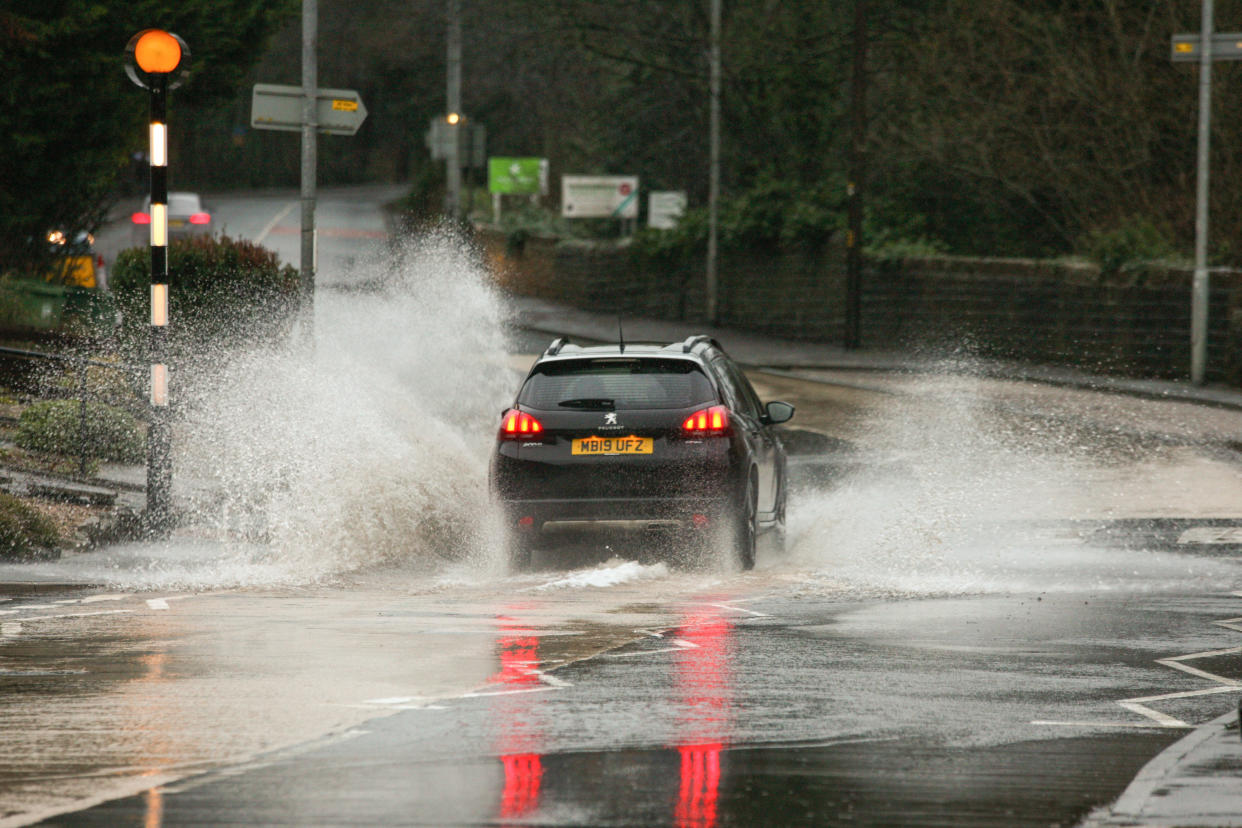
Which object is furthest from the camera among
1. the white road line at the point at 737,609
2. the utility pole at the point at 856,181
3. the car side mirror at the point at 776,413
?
the utility pole at the point at 856,181

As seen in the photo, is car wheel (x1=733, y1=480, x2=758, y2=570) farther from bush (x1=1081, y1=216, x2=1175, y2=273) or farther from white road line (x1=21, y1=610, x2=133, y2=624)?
bush (x1=1081, y1=216, x2=1175, y2=273)

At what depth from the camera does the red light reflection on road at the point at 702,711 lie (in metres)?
6.00

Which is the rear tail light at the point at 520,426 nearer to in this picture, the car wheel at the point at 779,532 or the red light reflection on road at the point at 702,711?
the red light reflection on road at the point at 702,711

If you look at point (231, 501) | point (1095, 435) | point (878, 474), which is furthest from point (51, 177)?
point (1095, 435)

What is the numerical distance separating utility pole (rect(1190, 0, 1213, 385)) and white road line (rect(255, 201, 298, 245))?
88.5ft

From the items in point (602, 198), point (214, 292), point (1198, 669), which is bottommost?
point (1198, 669)

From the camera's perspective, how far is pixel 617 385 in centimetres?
1198

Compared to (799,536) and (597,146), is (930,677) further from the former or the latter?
(597,146)

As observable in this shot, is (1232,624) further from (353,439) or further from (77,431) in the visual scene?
(77,431)

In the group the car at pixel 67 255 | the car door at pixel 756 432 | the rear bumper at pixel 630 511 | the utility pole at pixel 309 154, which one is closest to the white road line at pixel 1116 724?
the rear bumper at pixel 630 511

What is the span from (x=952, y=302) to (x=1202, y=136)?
6.66m

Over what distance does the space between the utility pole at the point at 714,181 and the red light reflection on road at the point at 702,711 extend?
25534 mm

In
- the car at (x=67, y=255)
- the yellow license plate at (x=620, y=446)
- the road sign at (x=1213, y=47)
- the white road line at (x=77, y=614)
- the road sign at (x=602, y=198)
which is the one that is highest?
the road sign at (x=1213, y=47)

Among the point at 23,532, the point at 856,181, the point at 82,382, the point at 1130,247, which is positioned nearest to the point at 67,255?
the point at 82,382
